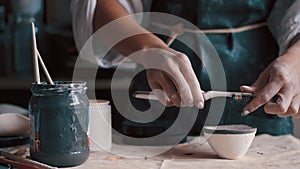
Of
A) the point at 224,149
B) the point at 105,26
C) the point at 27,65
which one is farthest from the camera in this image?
the point at 27,65

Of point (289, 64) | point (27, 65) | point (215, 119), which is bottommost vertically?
point (27, 65)

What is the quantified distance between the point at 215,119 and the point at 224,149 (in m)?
0.19

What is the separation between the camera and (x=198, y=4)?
0.91 m

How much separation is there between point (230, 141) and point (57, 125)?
0.23m

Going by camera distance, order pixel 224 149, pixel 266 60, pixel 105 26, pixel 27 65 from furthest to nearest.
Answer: pixel 27 65
pixel 266 60
pixel 105 26
pixel 224 149

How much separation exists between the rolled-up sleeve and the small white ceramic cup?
339 millimetres

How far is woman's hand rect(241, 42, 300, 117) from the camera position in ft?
2.35

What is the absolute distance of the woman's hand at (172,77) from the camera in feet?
2.23

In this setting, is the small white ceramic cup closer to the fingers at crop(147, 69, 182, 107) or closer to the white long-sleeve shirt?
the fingers at crop(147, 69, 182, 107)

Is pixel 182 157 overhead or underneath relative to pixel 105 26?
underneath

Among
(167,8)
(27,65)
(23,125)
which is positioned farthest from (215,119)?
(27,65)

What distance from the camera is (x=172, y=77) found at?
690 mm

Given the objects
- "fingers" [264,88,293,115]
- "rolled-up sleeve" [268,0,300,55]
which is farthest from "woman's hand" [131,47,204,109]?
"rolled-up sleeve" [268,0,300,55]

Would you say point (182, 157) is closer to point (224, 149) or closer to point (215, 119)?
point (224, 149)
